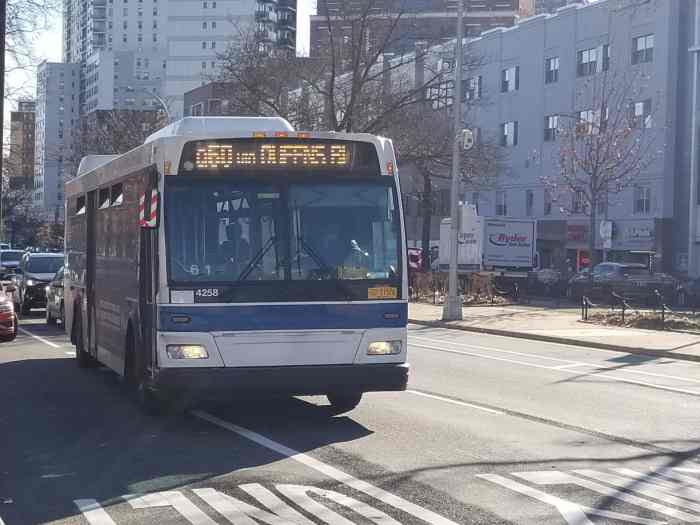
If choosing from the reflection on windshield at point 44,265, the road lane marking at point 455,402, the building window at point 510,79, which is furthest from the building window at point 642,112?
the road lane marking at point 455,402

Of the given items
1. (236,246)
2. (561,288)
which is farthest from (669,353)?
(561,288)

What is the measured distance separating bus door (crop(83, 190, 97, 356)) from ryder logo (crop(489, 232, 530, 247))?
3885cm

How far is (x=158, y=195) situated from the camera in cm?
1123

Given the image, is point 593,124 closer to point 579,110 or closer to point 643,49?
point 579,110

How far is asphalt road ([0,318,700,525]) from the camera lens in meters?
7.75

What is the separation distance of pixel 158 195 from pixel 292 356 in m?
2.05

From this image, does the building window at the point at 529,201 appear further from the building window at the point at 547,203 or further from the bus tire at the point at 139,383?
the bus tire at the point at 139,383

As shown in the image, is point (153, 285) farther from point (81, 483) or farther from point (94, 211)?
point (94, 211)

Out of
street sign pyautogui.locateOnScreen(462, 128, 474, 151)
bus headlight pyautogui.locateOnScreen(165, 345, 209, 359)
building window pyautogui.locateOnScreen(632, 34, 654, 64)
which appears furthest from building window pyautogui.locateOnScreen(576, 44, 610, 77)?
bus headlight pyautogui.locateOnScreen(165, 345, 209, 359)

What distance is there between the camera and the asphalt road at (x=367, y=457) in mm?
7754

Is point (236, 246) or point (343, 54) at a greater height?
point (343, 54)

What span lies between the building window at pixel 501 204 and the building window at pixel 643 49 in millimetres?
13389

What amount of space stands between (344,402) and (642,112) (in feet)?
157

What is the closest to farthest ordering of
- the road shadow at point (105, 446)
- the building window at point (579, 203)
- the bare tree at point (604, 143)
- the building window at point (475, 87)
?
the road shadow at point (105, 446), the bare tree at point (604, 143), the building window at point (579, 203), the building window at point (475, 87)
